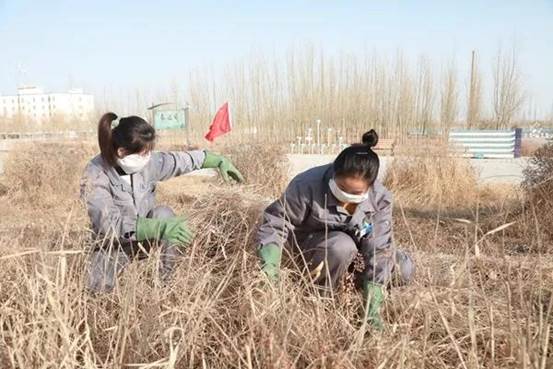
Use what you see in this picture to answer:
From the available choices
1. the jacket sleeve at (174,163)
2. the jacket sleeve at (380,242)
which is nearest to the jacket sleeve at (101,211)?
the jacket sleeve at (174,163)

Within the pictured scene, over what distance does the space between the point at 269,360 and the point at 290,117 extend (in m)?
13.3

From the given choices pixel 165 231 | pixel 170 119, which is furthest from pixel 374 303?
pixel 170 119

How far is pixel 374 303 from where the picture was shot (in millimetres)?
1518

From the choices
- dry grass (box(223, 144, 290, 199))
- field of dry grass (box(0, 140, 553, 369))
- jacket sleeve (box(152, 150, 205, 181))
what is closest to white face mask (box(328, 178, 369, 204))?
field of dry grass (box(0, 140, 553, 369))

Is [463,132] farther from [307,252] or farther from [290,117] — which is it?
[307,252]

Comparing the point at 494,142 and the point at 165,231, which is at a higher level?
the point at 165,231

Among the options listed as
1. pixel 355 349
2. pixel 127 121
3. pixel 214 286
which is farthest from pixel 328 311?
pixel 127 121

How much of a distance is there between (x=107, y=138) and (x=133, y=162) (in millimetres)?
156

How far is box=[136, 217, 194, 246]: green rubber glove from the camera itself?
1951 millimetres

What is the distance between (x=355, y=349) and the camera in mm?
1250

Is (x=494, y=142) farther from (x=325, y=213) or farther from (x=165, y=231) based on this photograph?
(x=165, y=231)

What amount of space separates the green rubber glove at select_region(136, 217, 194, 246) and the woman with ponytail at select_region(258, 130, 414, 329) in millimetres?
324

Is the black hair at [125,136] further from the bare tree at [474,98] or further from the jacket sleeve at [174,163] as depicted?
the bare tree at [474,98]

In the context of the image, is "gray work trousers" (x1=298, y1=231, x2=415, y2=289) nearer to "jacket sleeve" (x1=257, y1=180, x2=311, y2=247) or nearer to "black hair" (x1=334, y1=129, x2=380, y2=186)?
"jacket sleeve" (x1=257, y1=180, x2=311, y2=247)
